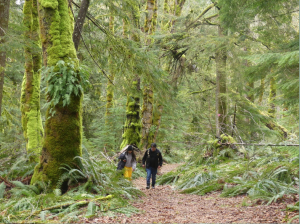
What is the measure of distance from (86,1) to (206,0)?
9548mm

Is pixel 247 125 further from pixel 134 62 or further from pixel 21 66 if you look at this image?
pixel 21 66

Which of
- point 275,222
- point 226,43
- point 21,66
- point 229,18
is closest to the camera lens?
point 275,222

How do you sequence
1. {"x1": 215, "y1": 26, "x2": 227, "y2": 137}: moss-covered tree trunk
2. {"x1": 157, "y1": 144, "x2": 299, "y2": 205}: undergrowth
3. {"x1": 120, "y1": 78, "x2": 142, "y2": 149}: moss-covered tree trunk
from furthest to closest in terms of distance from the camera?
{"x1": 120, "y1": 78, "x2": 142, "y2": 149}: moss-covered tree trunk → {"x1": 215, "y1": 26, "x2": 227, "y2": 137}: moss-covered tree trunk → {"x1": 157, "y1": 144, "x2": 299, "y2": 205}: undergrowth

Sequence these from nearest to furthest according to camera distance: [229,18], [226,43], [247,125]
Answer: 1. [229,18]
2. [226,43]
3. [247,125]

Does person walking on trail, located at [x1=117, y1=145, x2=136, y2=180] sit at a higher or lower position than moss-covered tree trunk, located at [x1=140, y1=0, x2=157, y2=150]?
lower

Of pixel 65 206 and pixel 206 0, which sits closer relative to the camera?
pixel 65 206

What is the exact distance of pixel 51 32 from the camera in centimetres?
573

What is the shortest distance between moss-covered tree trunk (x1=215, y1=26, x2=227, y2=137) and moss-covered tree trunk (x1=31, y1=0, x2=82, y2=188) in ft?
17.4

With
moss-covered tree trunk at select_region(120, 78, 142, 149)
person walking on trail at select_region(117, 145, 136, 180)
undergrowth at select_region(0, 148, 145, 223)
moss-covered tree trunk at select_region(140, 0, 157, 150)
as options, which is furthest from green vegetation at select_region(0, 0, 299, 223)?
moss-covered tree trunk at select_region(120, 78, 142, 149)

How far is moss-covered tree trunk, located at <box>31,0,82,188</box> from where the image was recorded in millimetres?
5398

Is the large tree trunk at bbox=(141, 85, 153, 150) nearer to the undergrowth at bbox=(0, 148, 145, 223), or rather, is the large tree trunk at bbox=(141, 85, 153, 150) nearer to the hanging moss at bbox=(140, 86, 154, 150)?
the hanging moss at bbox=(140, 86, 154, 150)

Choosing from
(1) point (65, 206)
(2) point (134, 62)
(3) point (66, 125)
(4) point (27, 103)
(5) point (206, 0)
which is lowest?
(1) point (65, 206)

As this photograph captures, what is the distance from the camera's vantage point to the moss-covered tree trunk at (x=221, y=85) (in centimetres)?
952

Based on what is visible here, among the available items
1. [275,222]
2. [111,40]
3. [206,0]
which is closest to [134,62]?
[111,40]
